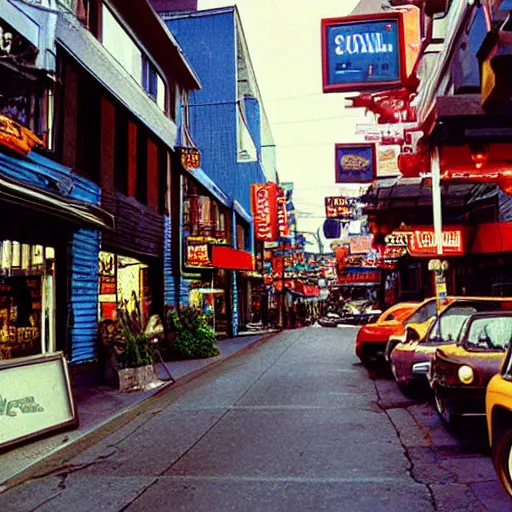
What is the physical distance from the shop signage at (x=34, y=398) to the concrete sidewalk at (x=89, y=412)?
0.14m

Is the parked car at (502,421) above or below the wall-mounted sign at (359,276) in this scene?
below

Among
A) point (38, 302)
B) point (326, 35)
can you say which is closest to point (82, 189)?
point (38, 302)

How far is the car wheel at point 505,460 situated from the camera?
174 inches

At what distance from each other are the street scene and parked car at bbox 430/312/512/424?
29mm

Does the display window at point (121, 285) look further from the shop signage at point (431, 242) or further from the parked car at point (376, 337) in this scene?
the shop signage at point (431, 242)

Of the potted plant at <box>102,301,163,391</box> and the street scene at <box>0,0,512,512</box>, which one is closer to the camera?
the street scene at <box>0,0,512,512</box>

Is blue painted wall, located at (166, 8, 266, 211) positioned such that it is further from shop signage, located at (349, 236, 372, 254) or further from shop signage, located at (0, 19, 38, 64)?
shop signage, located at (0, 19, 38, 64)

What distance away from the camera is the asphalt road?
5.05m

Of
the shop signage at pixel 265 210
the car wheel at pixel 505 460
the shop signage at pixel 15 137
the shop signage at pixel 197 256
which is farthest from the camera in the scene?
the shop signage at pixel 265 210

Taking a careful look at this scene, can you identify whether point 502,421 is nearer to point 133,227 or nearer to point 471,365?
point 471,365

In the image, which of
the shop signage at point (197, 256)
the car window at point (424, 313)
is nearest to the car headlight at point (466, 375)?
the car window at point (424, 313)

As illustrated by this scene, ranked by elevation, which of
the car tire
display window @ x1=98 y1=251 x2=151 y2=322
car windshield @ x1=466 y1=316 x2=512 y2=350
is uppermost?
display window @ x1=98 y1=251 x2=151 y2=322

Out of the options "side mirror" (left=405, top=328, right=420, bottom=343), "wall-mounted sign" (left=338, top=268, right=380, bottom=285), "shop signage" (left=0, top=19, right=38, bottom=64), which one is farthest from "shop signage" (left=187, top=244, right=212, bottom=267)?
"wall-mounted sign" (left=338, top=268, right=380, bottom=285)

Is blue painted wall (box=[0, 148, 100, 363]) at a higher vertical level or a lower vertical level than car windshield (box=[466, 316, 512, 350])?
higher
